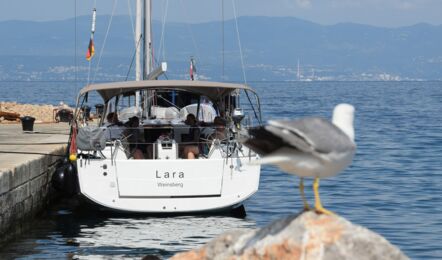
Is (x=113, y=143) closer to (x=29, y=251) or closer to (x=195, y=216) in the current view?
(x=195, y=216)

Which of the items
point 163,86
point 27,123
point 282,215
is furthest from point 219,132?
point 27,123

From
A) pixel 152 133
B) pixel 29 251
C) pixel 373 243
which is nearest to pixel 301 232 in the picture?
pixel 373 243

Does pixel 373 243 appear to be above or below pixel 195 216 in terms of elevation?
above

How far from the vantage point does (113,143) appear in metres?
18.9

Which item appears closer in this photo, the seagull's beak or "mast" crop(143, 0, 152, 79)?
the seagull's beak

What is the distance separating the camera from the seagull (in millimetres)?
8102

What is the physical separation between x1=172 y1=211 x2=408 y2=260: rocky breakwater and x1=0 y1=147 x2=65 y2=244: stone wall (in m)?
8.19

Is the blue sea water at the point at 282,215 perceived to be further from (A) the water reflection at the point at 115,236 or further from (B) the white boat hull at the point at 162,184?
(B) the white boat hull at the point at 162,184

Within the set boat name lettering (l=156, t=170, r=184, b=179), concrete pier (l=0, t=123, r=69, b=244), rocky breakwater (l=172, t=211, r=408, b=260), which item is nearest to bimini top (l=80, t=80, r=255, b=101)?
concrete pier (l=0, t=123, r=69, b=244)

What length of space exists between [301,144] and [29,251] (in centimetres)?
928

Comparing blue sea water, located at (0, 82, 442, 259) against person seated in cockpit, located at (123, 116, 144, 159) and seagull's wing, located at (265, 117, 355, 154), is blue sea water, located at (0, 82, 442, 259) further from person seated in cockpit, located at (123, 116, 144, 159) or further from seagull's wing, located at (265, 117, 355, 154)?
seagull's wing, located at (265, 117, 355, 154)

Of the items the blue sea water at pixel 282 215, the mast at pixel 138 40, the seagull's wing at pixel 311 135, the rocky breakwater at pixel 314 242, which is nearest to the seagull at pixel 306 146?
the seagull's wing at pixel 311 135

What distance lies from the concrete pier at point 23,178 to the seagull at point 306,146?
8.39m

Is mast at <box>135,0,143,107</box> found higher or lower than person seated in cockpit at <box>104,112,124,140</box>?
higher
